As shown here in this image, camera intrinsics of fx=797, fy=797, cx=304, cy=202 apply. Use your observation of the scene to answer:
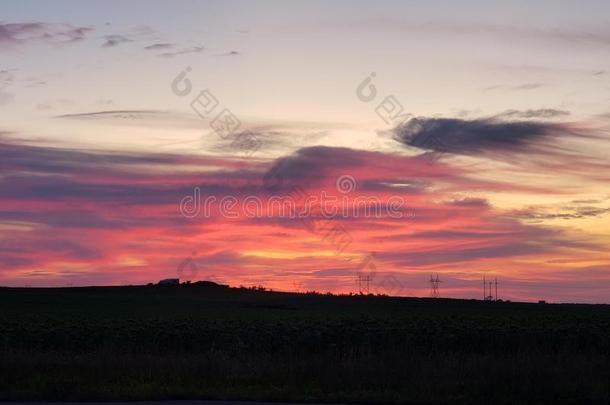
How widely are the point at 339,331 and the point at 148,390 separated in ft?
51.6

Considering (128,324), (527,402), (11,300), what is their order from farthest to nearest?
(11,300) < (128,324) < (527,402)

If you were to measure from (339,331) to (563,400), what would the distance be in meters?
15.6

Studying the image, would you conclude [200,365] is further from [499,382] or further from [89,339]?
[89,339]

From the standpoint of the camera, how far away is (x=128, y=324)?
34.6 m

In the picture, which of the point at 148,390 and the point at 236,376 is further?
the point at 236,376

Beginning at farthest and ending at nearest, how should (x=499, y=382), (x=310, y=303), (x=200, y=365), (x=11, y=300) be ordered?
1. (x=310, y=303)
2. (x=11, y=300)
3. (x=200, y=365)
4. (x=499, y=382)

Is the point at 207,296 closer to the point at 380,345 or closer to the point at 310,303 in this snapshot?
the point at 310,303

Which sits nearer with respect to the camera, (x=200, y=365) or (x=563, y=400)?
(x=563, y=400)

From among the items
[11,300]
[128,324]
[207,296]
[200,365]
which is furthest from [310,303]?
[200,365]

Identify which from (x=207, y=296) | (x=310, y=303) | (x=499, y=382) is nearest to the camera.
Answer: (x=499, y=382)

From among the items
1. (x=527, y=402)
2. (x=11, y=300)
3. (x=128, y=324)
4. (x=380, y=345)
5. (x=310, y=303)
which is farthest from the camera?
(x=310, y=303)

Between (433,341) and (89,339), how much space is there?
536 inches

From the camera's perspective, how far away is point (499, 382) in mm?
17656

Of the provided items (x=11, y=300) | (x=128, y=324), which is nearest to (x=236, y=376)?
(x=128, y=324)
